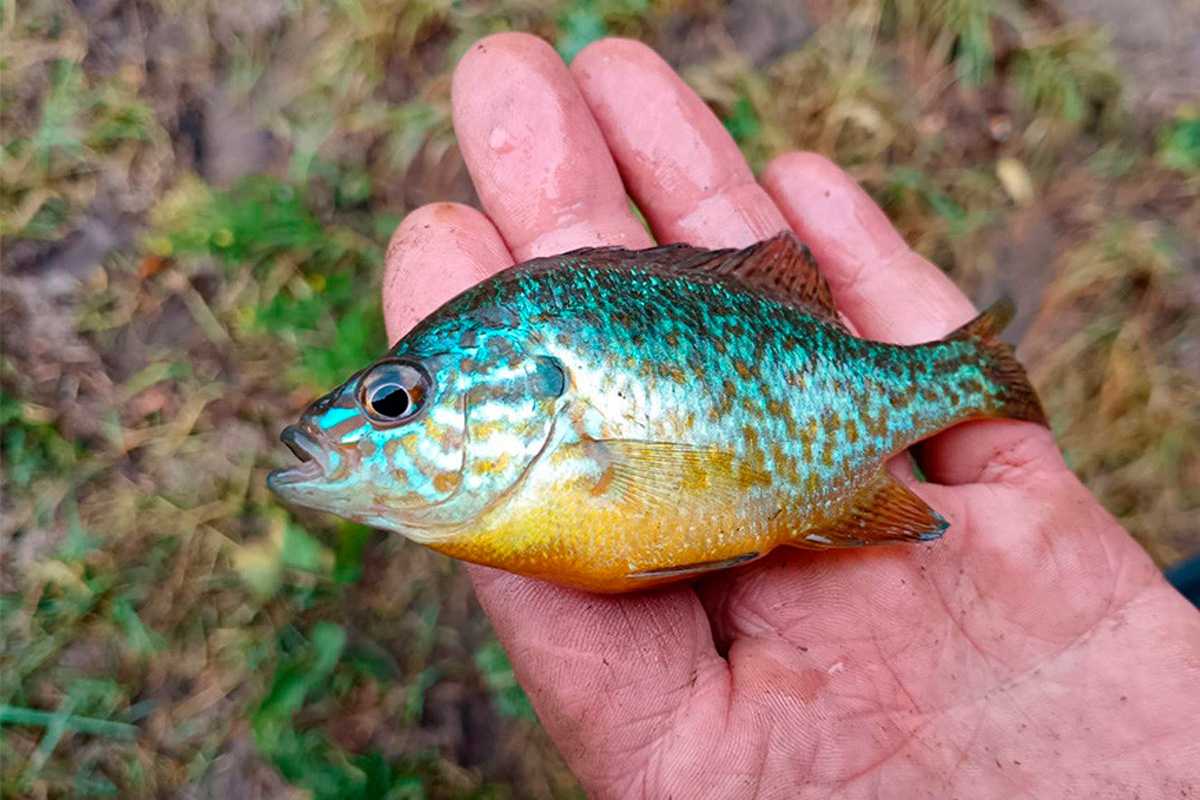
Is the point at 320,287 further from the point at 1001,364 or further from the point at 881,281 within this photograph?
the point at 1001,364

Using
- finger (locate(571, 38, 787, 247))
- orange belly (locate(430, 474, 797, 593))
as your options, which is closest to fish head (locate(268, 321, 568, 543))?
orange belly (locate(430, 474, 797, 593))

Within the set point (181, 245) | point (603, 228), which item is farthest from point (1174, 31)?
point (181, 245)

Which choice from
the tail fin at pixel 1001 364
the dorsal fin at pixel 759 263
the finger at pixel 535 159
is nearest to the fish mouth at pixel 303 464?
the dorsal fin at pixel 759 263

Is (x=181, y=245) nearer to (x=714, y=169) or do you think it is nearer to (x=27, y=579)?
(x=27, y=579)

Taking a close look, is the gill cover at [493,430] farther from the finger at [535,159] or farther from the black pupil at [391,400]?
the finger at [535,159]

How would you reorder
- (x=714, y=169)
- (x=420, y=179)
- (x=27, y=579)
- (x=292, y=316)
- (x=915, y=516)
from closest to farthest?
(x=915, y=516)
(x=714, y=169)
(x=27, y=579)
(x=292, y=316)
(x=420, y=179)

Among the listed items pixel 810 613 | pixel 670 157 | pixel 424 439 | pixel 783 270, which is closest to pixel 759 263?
pixel 783 270
